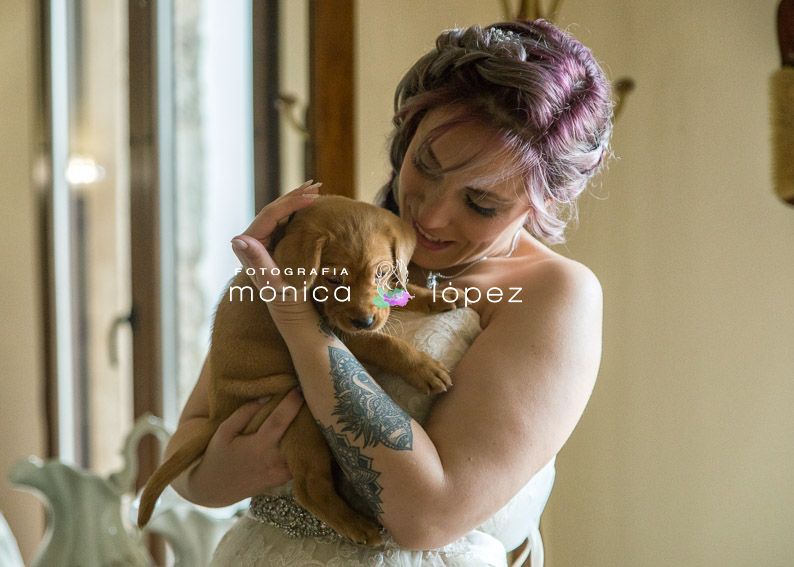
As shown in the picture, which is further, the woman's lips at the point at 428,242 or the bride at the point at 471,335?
the woman's lips at the point at 428,242

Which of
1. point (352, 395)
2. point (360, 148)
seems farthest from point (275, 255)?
point (360, 148)

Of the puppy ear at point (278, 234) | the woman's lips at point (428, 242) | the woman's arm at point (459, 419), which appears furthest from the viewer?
the woman's lips at point (428, 242)

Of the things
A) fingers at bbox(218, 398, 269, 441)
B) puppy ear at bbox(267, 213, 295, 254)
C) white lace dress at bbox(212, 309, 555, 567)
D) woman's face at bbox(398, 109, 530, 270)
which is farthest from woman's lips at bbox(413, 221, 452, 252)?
fingers at bbox(218, 398, 269, 441)

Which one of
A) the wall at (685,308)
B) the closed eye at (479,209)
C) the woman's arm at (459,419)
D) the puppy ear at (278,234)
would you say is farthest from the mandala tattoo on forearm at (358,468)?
the wall at (685,308)

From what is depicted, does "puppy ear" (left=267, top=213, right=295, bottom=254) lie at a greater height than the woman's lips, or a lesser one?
greater

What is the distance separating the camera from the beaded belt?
1.04 metres

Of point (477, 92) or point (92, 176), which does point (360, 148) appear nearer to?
point (477, 92)

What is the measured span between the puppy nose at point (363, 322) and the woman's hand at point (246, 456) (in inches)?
5.3

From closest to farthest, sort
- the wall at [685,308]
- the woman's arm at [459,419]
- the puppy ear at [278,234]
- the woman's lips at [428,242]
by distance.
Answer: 1. the woman's arm at [459,419]
2. the puppy ear at [278,234]
3. the woman's lips at [428,242]
4. the wall at [685,308]

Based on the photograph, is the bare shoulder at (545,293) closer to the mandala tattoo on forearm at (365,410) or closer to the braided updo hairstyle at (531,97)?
the braided updo hairstyle at (531,97)

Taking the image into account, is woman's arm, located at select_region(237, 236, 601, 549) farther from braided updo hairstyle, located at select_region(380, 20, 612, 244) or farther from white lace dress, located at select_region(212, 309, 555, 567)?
braided updo hairstyle, located at select_region(380, 20, 612, 244)

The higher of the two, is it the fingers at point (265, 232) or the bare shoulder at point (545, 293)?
the fingers at point (265, 232)

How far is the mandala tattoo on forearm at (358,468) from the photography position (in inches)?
36.5

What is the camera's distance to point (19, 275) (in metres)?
3.00
